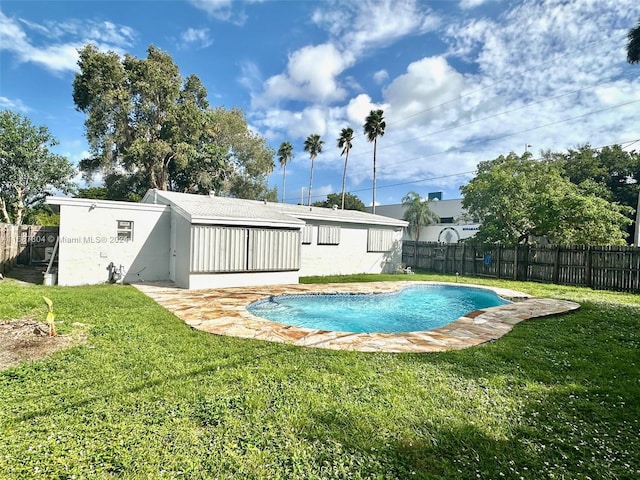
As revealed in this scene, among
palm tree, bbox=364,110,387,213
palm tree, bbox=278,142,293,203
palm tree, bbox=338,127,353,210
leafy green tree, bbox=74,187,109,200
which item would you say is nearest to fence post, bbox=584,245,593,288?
palm tree, bbox=364,110,387,213

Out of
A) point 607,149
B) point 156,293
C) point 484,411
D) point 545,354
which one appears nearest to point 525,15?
point 545,354

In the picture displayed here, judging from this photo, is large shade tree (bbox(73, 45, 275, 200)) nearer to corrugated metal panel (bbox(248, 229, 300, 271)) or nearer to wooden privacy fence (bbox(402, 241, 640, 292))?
corrugated metal panel (bbox(248, 229, 300, 271))

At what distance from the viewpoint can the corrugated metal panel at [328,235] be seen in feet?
52.3

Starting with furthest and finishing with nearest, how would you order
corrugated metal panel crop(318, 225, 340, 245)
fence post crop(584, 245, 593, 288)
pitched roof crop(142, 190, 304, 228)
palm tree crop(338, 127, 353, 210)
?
1. palm tree crop(338, 127, 353, 210)
2. corrugated metal panel crop(318, 225, 340, 245)
3. fence post crop(584, 245, 593, 288)
4. pitched roof crop(142, 190, 304, 228)

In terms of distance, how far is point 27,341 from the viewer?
5129mm

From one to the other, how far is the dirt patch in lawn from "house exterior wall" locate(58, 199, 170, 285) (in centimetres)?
572

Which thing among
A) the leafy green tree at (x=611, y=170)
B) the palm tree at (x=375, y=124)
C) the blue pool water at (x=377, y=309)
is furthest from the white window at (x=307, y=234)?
the leafy green tree at (x=611, y=170)

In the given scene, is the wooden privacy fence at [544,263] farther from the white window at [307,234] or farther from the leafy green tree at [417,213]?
the leafy green tree at [417,213]

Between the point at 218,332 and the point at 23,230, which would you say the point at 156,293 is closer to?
the point at 218,332

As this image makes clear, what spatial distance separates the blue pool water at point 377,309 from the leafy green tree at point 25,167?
25.2 meters

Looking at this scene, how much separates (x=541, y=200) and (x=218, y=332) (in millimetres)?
16621

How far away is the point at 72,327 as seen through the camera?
233 inches

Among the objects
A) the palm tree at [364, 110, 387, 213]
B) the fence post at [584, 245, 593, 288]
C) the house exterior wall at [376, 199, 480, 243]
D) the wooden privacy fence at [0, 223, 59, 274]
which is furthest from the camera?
the house exterior wall at [376, 199, 480, 243]

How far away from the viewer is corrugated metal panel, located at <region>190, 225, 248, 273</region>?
11.0 m
